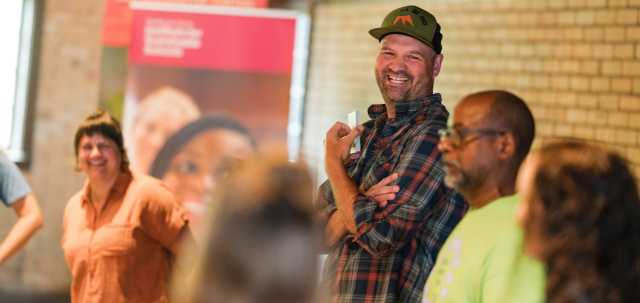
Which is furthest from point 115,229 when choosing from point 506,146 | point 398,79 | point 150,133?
point 150,133

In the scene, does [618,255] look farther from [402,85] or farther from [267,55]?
[267,55]

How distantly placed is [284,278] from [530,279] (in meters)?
1.65

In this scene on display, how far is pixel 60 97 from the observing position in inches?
414

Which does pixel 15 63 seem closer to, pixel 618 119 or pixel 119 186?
pixel 119 186

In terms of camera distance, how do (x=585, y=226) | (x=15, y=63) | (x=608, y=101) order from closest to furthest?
(x=585, y=226), (x=608, y=101), (x=15, y=63)

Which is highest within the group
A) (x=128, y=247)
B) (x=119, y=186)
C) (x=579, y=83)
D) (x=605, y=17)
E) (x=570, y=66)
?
(x=605, y=17)

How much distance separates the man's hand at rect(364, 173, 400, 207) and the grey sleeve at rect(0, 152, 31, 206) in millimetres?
2585

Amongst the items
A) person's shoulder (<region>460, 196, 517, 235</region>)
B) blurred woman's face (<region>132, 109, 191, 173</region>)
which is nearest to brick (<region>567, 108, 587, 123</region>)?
blurred woman's face (<region>132, 109, 191, 173</region>)

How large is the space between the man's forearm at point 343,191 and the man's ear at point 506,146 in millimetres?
703

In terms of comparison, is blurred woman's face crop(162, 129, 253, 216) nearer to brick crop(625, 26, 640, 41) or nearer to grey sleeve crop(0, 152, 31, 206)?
grey sleeve crop(0, 152, 31, 206)

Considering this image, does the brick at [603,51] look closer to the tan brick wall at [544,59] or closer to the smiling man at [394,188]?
the tan brick wall at [544,59]

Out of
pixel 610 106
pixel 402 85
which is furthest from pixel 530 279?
pixel 610 106

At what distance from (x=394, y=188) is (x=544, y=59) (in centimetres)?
323

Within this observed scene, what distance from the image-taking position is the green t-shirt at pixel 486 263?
11.3ft
